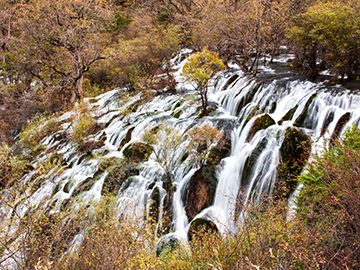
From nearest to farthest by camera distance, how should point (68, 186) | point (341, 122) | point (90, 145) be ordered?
point (341, 122) < point (68, 186) < point (90, 145)

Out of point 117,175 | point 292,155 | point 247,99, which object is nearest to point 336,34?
point 247,99

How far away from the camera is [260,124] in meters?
10.0

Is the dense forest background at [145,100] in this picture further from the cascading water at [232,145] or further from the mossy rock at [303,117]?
the mossy rock at [303,117]

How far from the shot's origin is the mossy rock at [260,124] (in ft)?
32.5

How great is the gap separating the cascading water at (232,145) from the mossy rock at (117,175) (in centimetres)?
25

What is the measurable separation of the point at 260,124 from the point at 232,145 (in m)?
1.75

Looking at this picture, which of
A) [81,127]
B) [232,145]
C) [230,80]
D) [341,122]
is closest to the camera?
[341,122]

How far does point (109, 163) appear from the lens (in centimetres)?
1215

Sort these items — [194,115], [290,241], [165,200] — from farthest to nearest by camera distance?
1. [194,115]
2. [165,200]
3. [290,241]

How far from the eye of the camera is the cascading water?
8375 millimetres

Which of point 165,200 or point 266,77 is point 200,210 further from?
point 266,77

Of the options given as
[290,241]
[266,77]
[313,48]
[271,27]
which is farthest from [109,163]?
[271,27]

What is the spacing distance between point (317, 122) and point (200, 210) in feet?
22.0

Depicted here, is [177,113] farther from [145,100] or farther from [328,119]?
[328,119]
